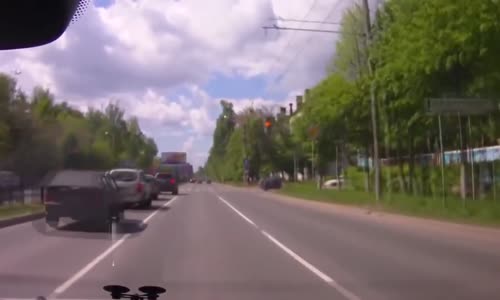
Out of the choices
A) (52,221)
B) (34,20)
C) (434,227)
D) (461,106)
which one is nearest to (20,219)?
(52,221)

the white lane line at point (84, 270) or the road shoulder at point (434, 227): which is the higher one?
the white lane line at point (84, 270)

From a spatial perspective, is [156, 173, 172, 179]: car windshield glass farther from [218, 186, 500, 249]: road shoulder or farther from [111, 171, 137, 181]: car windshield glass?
[111, 171, 137, 181]: car windshield glass

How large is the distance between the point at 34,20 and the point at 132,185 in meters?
24.4

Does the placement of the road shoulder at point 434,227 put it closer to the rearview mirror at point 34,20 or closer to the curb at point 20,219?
the curb at point 20,219

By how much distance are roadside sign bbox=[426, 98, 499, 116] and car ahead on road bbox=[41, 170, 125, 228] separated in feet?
39.4

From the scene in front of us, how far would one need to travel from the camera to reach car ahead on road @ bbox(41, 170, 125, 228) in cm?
1950

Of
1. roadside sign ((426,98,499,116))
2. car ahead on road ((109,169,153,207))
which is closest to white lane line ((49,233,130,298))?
car ahead on road ((109,169,153,207))

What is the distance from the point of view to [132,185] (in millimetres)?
29562

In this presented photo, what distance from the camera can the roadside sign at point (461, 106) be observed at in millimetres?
26125

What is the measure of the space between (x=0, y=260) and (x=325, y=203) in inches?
1266

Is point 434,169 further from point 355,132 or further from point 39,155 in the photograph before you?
point 39,155

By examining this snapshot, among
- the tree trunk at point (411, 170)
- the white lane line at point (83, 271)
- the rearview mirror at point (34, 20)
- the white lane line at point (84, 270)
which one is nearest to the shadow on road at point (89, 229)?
the white lane line at point (84, 270)

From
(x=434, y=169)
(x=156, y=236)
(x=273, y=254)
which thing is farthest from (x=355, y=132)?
(x=273, y=254)

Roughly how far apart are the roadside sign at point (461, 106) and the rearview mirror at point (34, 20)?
21.9 m
